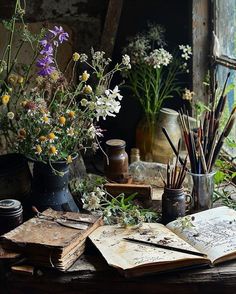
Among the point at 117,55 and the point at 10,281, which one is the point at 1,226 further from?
the point at 117,55

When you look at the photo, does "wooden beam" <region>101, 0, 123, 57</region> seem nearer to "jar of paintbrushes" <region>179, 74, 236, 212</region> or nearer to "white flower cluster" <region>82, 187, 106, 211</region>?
"jar of paintbrushes" <region>179, 74, 236, 212</region>

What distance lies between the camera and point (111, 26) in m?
2.16

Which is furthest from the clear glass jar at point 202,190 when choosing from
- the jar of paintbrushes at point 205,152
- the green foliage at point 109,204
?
the green foliage at point 109,204

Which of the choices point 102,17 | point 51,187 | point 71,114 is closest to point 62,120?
point 71,114

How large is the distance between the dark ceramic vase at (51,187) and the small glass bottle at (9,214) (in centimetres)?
11

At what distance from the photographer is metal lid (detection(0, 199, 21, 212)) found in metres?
1.54

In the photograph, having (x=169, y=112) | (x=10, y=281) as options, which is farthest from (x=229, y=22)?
(x=10, y=281)

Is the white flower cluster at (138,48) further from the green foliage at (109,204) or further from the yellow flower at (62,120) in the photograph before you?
the yellow flower at (62,120)

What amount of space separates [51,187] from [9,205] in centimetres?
15

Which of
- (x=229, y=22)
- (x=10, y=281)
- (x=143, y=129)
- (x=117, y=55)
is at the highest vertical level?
(x=229, y=22)

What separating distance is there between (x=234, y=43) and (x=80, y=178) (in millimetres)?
761

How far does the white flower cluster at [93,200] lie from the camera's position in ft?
5.30

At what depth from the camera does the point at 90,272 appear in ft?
4.73

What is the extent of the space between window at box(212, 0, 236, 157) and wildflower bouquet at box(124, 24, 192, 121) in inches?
4.5
